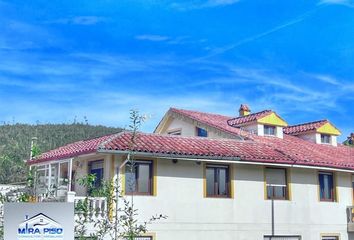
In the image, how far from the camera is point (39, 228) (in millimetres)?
9383

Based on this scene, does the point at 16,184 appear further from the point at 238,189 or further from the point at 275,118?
the point at 275,118

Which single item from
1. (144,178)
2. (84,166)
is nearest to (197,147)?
(144,178)

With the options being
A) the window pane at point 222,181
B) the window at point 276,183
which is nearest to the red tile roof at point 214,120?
the window at point 276,183

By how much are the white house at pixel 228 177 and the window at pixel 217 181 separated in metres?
0.04

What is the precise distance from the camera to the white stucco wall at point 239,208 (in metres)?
21.6

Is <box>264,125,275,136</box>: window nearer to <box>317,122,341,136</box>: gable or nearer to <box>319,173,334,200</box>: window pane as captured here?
<box>319,173,334,200</box>: window pane

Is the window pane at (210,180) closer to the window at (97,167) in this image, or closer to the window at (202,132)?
the window at (97,167)

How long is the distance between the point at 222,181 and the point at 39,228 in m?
14.5

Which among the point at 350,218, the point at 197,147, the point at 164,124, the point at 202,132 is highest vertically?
the point at 164,124

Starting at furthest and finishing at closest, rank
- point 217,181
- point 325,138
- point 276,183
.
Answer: point 325,138 < point 276,183 < point 217,181

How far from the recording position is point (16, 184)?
10539mm

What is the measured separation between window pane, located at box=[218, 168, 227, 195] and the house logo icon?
14.2 metres

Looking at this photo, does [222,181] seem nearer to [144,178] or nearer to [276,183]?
[276,183]

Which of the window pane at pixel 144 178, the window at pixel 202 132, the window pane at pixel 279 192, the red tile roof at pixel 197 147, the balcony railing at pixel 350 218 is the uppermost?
the window at pixel 202 132
